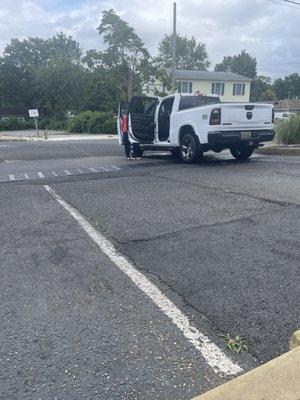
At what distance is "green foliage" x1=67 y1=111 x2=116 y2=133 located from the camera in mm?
39656

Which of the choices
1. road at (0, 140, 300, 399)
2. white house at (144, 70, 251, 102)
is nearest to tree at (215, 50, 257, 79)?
white house at (144, 70, 251, 102)

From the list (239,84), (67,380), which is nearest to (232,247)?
(67,380)

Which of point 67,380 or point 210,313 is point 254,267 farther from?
point 67,380

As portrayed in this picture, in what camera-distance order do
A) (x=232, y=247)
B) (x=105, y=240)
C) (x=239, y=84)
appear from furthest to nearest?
(x=239, y=84)
(x=105, y=240)
(x=232, y=247)

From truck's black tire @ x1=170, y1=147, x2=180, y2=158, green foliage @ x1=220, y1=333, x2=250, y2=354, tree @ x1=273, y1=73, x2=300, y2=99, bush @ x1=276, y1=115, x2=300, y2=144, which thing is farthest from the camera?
tree @ x1=273, y1=73, x2=300, y2=99

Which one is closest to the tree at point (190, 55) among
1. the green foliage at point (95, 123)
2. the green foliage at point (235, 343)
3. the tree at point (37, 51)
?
the tree at point (37, 51)

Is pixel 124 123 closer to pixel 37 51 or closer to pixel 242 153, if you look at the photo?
pixel 242 153

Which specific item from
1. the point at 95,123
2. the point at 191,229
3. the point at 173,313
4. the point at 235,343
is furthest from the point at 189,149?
the point at 95,123

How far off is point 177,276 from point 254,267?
0.79 m

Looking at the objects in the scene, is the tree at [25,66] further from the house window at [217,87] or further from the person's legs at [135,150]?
the person's legs at [135,150]

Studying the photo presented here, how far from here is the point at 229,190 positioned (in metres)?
7.83

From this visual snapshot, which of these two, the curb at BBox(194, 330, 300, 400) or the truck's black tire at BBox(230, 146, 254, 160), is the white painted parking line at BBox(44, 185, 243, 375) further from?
the truck's black tire at BBox(230, 146, 254, 160)

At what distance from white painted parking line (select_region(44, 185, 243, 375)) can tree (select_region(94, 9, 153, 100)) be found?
43969 millimetres

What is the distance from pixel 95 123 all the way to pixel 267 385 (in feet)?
131
